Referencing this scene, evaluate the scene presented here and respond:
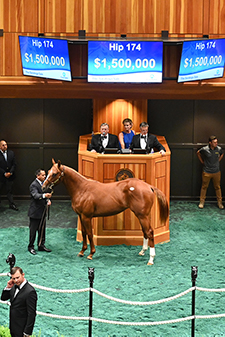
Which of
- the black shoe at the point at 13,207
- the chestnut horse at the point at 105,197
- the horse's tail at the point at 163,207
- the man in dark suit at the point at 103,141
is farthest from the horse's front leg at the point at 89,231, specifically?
the black shoe at the point at 13,207

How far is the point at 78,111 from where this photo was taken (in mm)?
12367

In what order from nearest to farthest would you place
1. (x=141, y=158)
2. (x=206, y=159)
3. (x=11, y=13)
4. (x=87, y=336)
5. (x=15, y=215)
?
(x=87, y=336) < (x=141, y=158) < (x=11, y=13) < (x=15, y=215) < (x=206, y=159)

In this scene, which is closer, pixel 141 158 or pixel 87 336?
pixel 87 336

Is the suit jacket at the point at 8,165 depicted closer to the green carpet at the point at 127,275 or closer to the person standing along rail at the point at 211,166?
the green carpet at the point at 127,275

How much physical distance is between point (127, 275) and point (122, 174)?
1.96 m

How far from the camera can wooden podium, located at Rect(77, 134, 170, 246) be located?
882 centimetres

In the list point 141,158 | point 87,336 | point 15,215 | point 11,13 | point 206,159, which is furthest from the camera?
point 206,159

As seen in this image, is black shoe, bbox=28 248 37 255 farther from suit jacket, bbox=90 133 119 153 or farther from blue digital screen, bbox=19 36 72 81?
blue digital screen, bbox=19 36 72 81

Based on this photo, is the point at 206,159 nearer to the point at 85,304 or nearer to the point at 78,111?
the point at 78,111

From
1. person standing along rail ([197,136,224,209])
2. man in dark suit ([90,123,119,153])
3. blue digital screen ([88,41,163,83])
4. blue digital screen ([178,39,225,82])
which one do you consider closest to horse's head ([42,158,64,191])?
man in dark suit ([90,123,119,153])

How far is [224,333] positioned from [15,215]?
248 inches

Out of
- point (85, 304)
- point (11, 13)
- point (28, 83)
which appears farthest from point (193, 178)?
point (85, 304)

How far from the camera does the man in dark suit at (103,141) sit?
9125 millimetres

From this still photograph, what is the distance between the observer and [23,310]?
4828mm
